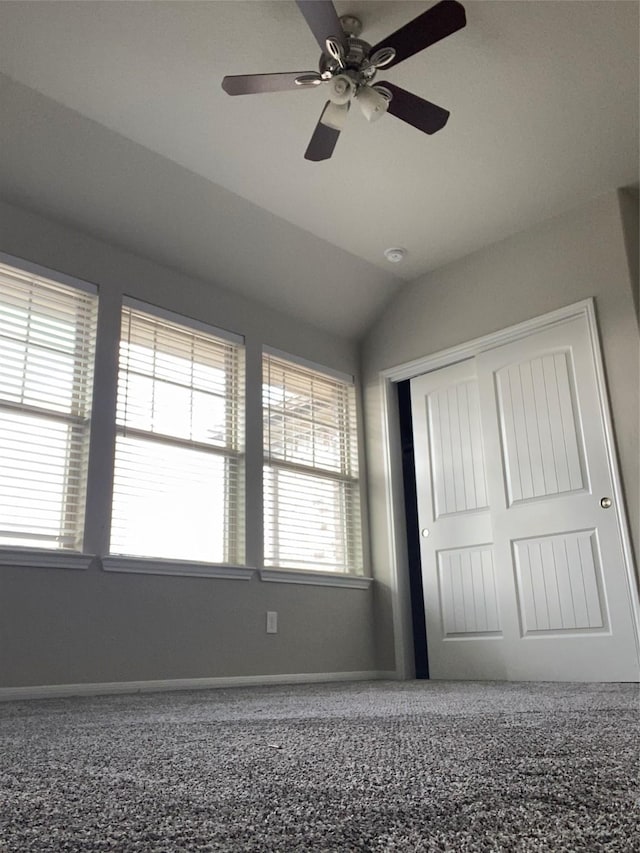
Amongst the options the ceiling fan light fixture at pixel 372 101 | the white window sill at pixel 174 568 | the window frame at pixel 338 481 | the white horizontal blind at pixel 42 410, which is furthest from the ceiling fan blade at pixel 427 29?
the white window sill at pixel 174 568

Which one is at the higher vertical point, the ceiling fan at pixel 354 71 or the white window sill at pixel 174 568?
the ceiling fan at pixel 354 71

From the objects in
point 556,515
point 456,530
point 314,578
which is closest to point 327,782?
point 556,515

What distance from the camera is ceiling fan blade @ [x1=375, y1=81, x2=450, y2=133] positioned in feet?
8.85

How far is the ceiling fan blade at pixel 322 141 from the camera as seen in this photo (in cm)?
284

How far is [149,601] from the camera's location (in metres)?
3.47

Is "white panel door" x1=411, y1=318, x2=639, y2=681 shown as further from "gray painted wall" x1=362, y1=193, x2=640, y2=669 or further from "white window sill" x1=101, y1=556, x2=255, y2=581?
"white window sill" x1=101, y1=556, x2=255, y2=581

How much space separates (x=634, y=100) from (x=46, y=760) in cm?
359

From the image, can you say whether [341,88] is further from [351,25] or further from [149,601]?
[149,601]

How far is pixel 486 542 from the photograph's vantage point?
4.19 metres

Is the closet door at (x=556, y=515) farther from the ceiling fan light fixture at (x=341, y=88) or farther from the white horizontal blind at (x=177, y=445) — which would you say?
the ceiling fan light fixture at (x=341, y=88)

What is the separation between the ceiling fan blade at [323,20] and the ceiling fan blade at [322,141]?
0.31 meters

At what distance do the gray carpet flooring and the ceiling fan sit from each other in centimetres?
228

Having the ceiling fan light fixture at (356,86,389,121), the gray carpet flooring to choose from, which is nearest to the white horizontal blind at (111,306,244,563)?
the gray carpet flooring

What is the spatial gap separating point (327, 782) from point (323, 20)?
8.14ft
